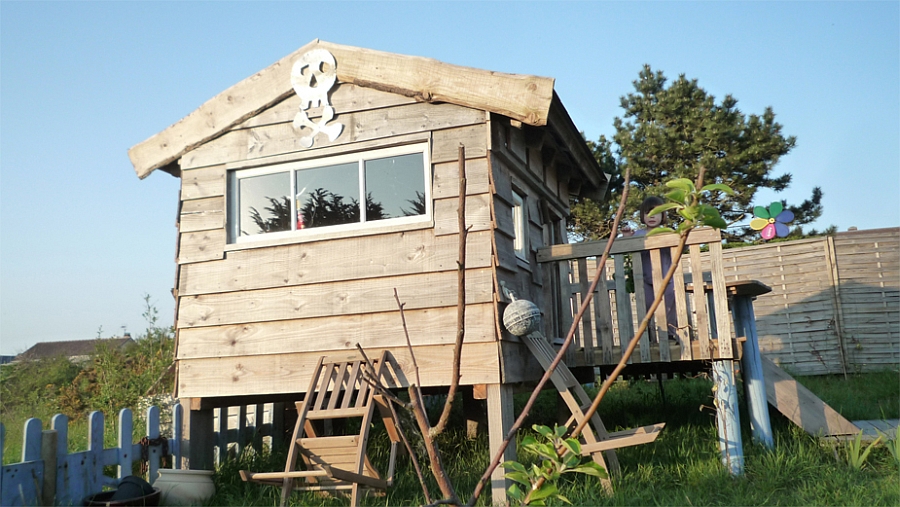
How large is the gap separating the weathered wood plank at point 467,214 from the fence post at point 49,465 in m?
3.00

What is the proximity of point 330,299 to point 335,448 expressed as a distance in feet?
3.84

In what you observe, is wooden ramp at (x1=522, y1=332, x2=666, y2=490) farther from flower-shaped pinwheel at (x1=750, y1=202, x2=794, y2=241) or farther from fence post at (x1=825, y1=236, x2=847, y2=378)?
flower-shaped pinwheel at (x1=750, y1=202, x2=794, y2=241)

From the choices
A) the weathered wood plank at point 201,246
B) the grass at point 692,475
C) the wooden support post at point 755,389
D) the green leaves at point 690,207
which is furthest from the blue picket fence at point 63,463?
the wooden support post at point 755,389

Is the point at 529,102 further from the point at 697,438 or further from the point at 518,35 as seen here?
the point at 697,438

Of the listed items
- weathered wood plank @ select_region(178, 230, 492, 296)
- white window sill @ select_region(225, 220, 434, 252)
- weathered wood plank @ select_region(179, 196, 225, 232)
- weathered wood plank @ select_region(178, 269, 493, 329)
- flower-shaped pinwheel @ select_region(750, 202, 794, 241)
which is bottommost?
weathered wood plank @ select_region(178, 269, 493, 329)

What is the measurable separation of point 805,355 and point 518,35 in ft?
29.2

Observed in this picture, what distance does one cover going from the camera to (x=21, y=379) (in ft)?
35.7

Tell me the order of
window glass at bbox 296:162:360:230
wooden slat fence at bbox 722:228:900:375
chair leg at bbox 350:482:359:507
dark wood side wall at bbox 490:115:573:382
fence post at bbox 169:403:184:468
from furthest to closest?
wooden slat fence at bbox 722:228:900:375 < fence post at bbox 169:403:184:468 < window glass at bbox 296:162:360:230 < dark wood side wall at bbox 490:115:573:382 < chair leg at bbox 350:482:359:507

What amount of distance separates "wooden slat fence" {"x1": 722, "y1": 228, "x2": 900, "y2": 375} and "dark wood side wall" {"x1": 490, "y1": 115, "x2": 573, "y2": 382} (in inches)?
216

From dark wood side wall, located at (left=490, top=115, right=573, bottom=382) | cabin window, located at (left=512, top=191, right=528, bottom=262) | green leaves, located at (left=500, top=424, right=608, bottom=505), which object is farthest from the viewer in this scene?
cabin window, located at (left=512, top=191, right=528, bottom=262)

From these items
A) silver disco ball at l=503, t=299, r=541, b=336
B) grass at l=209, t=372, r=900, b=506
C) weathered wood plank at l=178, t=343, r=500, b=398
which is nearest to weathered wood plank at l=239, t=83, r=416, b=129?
silver disco ball at l=503, t=299, r=541, b=336

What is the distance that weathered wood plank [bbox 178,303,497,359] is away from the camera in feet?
15.8

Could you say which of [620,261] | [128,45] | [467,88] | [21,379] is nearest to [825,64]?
[620,261]

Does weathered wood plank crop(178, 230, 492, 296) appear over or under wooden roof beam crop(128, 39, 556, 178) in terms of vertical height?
under
